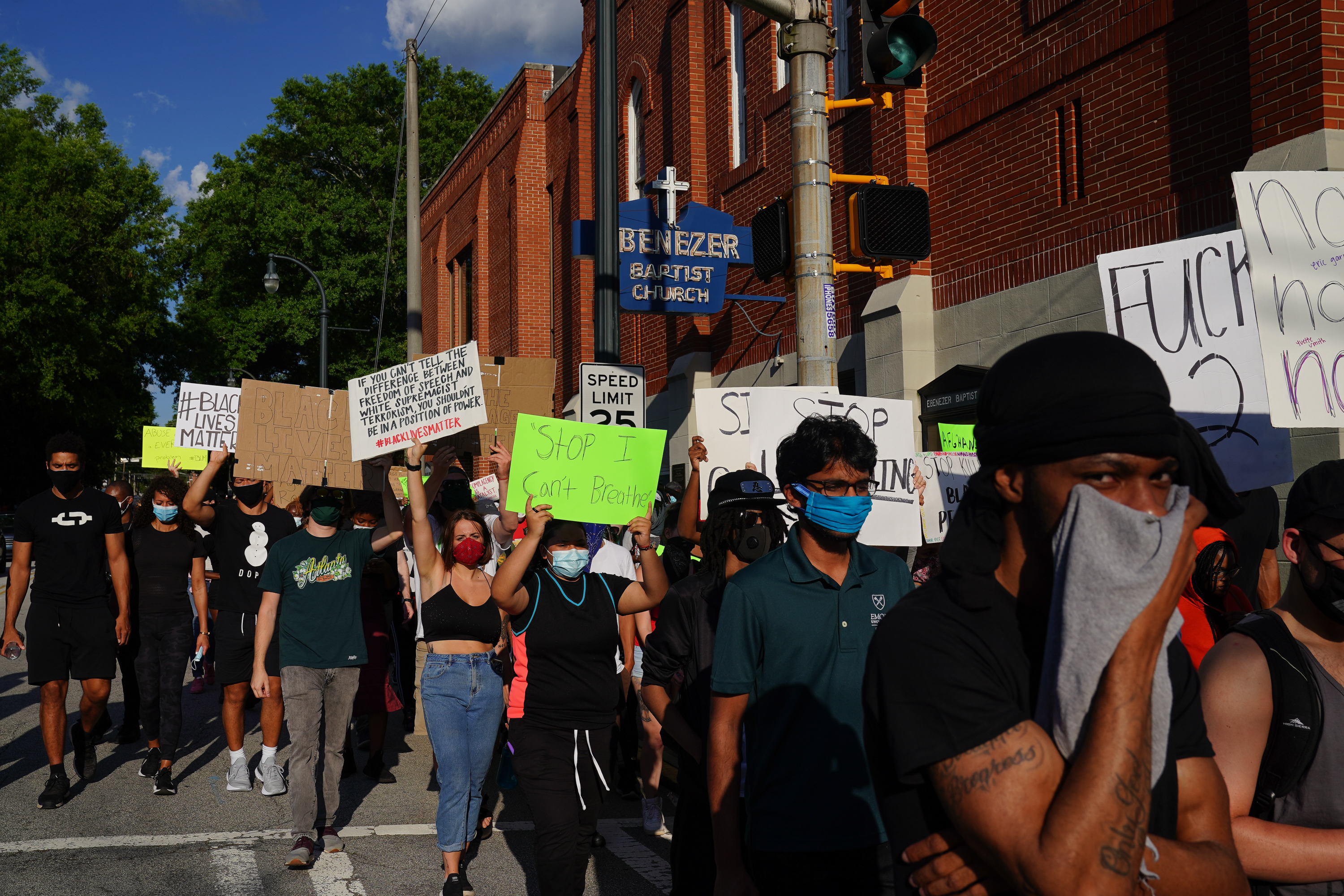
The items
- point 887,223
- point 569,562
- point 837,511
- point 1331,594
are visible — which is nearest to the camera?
point 1331,594

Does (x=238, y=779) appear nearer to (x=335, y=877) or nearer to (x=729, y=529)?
(x=335, y=877)

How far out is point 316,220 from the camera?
44562 mm

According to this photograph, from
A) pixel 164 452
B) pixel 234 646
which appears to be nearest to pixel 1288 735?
pixel 234 646

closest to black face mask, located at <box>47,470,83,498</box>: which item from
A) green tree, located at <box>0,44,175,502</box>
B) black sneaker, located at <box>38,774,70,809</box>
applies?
black sneaker, located at <box>38,774,70,809</box>

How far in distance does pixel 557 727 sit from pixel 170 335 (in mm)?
41498

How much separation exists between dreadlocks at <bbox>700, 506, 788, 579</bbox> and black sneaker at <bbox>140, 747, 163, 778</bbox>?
5707mm

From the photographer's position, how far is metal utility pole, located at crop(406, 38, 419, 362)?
19.2 meters

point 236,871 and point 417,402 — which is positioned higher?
point 417,402

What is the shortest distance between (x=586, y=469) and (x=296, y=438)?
4.56 m

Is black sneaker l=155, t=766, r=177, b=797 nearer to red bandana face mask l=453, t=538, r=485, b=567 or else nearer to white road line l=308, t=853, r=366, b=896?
white road line l=308, t=853, r=366, b=896

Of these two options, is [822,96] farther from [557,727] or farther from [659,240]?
[659,240]

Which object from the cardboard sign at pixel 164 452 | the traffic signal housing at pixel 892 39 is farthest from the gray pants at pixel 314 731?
the cardboard sign at pixel 164 452

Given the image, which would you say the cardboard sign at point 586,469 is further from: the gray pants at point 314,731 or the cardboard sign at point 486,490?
the cardboard sign at point 486,490

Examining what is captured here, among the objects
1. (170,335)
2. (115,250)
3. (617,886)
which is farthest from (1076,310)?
(170,335)
